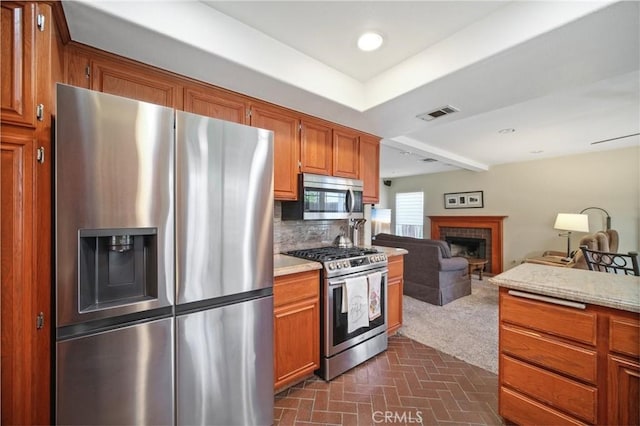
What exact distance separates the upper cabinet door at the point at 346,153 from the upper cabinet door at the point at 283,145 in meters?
0.48

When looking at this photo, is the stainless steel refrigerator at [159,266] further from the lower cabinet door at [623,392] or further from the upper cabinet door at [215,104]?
the lower cabinet door at [623,392]

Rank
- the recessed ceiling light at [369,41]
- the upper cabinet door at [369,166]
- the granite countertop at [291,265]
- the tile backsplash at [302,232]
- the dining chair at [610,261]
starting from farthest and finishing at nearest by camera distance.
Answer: the upper cabinet door at [369,166] → the tile backsplash at [302,232] → the dining chair at [610,261] → the granite countertop at [291,265] → the recessed ceiling light at [369,41]

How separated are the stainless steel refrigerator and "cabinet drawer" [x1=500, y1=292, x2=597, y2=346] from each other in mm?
1513

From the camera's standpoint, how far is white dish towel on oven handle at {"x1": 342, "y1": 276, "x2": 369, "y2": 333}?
218 cm

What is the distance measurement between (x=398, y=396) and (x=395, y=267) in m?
1.20

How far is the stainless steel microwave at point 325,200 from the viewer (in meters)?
2.44

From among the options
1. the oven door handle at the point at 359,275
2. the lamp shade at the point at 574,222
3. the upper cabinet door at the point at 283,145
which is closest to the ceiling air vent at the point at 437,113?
the upper cabinet door at the point at 283,145

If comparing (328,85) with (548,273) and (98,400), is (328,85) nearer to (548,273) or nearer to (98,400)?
(548,273)

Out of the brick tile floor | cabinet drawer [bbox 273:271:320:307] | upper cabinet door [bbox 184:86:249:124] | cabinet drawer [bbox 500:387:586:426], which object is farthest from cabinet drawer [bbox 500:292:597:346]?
upper cabinet door [bbox 184:86:249:124]

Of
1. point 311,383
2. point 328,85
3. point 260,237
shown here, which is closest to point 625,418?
point 311,383

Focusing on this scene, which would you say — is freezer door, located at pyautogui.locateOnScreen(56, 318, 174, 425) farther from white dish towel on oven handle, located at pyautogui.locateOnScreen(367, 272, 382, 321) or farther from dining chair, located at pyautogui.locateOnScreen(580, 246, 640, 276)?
dining chair, located at pyautogui.locateOnScreen(580, 246, 640, 276)

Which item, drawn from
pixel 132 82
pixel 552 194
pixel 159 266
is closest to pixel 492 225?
pixel 552 194

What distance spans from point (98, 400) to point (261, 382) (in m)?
0.79

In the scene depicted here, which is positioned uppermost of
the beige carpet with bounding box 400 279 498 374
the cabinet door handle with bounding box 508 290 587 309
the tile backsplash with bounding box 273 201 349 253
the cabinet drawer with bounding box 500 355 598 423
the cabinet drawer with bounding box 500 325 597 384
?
the tile backsplash with bounding box 273 201 349 253
